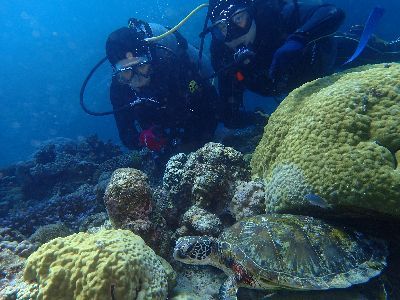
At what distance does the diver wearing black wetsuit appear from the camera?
5.36 meters

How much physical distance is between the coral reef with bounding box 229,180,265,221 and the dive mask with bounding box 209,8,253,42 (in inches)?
131

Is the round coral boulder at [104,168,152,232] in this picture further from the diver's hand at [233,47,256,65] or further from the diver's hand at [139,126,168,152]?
the diver's hand at [233,47,256,65]

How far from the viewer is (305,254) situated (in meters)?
2.60

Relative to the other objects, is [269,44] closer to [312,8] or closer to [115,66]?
[312,8]

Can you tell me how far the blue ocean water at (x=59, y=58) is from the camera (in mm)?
34594

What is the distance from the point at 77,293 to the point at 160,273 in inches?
26.6

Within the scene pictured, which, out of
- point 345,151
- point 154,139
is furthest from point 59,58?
point 345,151

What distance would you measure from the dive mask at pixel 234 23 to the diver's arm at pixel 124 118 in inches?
114

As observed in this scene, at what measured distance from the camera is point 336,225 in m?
2.87

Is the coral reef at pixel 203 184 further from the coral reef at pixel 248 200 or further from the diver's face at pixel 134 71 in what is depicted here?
the diver's face at pixel 134 71

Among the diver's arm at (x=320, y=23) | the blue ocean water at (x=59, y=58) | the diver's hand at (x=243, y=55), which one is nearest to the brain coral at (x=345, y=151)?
the diver's arm at (x=320, y=23)

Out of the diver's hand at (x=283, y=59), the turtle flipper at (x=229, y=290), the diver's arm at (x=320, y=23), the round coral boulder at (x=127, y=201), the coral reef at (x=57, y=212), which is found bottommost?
the coral reef at (x=57, y=212)

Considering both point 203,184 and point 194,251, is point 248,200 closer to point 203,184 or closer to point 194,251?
point 203,184

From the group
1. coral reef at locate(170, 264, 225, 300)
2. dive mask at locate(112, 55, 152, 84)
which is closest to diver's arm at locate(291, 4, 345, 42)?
dive mask at locate(112, 55, 152, 84)
